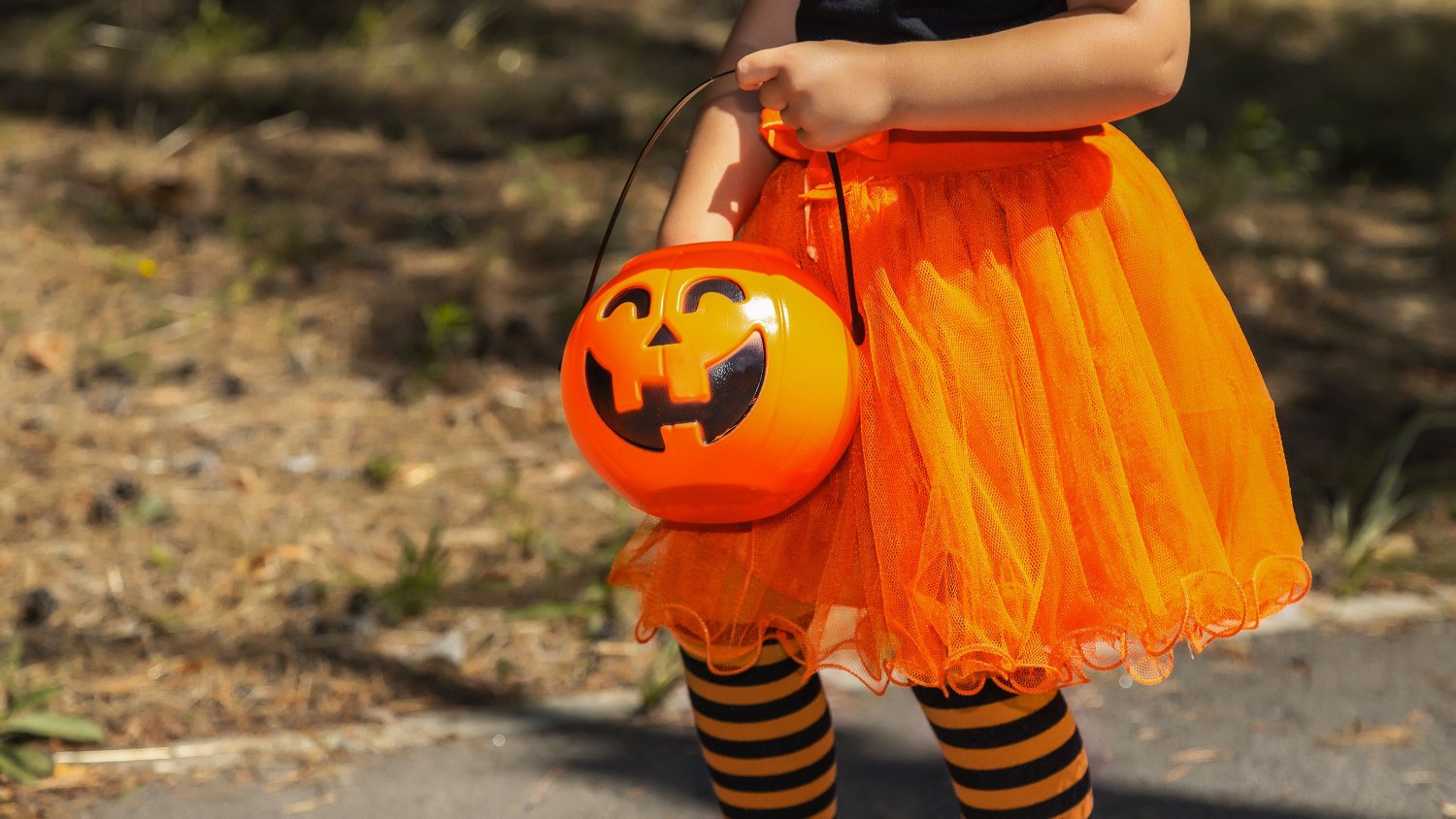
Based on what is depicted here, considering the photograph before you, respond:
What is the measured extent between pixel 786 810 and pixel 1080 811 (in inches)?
13.1

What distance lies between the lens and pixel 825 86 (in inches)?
48.4

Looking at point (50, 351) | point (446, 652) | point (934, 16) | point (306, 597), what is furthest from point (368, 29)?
point (934, 16)

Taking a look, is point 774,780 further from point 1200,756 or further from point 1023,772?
point 1200,756

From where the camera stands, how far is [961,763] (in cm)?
149

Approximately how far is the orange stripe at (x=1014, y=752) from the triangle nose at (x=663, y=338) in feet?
→ 1.83

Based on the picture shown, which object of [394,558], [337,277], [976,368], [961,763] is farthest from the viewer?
[337,277]

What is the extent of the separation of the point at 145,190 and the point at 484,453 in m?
1.75

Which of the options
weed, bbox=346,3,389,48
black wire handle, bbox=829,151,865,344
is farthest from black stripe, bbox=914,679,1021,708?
weed, bbox=346,3,389,48

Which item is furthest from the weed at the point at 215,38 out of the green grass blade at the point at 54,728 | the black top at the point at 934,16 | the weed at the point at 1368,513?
the black top at the point at 934,16

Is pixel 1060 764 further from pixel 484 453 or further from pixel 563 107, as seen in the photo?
→ pixel 563 107

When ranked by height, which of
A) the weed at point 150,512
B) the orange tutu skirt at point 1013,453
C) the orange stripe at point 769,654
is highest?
the orange tutu skirt at point 1013,453

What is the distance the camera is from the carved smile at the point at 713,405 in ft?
4.12

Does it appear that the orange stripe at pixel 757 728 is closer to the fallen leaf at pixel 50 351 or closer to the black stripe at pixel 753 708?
the black stripe at pixel 753 708

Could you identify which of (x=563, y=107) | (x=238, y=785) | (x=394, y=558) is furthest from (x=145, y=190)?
(x=238, y=785)
